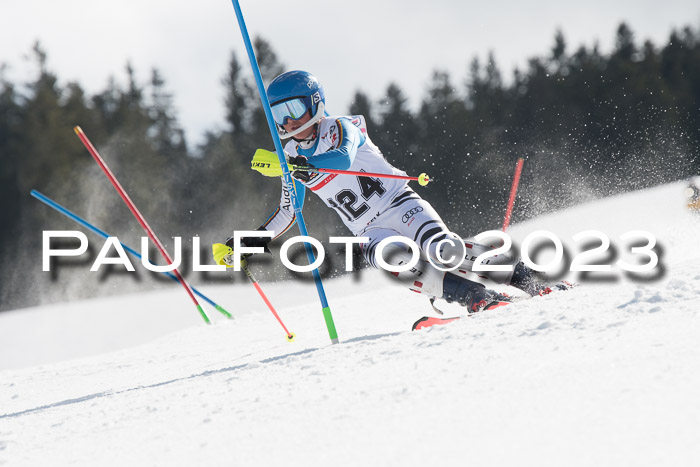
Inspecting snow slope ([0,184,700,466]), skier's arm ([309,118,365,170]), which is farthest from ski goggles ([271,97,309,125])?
snow slope ([0,184,700,466])

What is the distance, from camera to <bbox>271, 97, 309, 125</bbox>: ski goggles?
410 centimetres

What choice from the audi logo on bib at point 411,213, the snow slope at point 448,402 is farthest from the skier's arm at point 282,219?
the snow slope at point 448,402

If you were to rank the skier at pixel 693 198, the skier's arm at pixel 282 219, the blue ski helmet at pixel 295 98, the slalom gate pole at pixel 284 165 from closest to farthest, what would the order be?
the slalom gate pole at pixel 284 165, the blue ski helmet at pixel 295 98, the skier's arm at pixel 282 219, the skier at pixel 693 198

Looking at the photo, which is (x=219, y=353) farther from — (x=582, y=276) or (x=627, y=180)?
(x=627, y=180)

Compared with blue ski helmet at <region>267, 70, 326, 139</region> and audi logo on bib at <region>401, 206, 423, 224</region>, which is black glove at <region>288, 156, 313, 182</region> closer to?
blue ski helmet at <region>267, 70, 326, 139</region>

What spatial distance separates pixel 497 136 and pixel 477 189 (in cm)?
587

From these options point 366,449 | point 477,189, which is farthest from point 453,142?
point 366,449

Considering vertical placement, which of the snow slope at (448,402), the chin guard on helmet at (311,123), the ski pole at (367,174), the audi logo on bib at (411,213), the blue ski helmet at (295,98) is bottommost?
the snow slope at (448,402)

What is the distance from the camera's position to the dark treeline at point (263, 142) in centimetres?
3338

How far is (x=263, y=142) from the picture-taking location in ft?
123

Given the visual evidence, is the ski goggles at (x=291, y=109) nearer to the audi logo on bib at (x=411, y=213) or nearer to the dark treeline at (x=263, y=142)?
the audi logo on bib at (x=411, y=213)

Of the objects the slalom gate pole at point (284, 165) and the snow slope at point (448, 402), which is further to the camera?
the slalom gate pole at point (284, 165)

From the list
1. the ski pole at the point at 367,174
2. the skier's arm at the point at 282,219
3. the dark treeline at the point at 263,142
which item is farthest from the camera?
the dark treeline at the point at 263,142

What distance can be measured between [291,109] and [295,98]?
0.07m
